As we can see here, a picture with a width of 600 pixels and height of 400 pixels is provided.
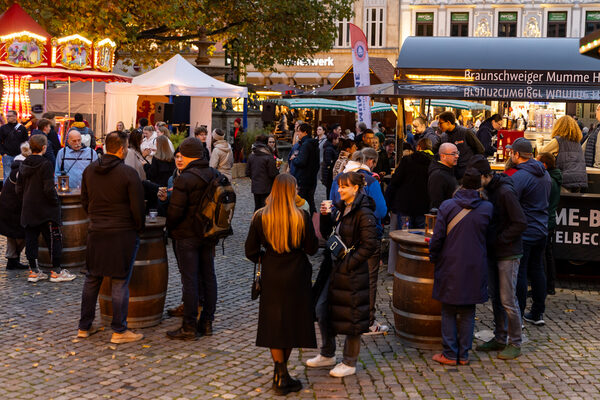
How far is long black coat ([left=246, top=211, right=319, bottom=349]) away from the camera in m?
5.94

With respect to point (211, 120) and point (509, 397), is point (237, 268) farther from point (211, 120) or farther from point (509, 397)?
point (211, 120)

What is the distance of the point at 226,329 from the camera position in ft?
25.6

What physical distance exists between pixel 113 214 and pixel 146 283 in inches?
31.7

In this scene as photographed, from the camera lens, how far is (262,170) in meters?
12.8

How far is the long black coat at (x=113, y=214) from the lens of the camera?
7137 millimetres

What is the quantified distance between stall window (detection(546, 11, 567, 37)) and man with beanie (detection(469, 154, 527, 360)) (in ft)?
146

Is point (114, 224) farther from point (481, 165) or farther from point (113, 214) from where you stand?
point (481, 165)

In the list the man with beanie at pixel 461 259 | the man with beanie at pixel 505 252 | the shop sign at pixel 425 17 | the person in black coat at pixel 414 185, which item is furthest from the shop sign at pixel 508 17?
the man with beanie at pixel 461 259

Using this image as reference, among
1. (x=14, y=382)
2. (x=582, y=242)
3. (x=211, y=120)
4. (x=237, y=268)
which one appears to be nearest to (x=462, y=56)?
(x=582, y=242)

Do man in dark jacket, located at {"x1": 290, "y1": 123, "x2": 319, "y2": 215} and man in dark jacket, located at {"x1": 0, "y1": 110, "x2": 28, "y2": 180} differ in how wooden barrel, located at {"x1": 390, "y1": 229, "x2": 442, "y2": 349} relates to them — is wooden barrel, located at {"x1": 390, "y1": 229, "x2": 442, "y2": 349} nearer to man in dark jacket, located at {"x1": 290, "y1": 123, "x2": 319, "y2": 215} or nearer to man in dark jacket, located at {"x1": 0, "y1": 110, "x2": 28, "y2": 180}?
man in dark jacket, located at {"x1": 290, "y1": 123, "x2": 319, "y2": 215}

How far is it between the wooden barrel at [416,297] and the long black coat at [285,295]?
1368 millimetres

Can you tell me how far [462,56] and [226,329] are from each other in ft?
20.0

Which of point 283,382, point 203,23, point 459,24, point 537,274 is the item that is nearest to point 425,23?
point 459,24

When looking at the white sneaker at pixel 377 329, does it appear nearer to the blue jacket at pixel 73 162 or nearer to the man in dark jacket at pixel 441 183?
the man in dark jacket at pixel 441 183
